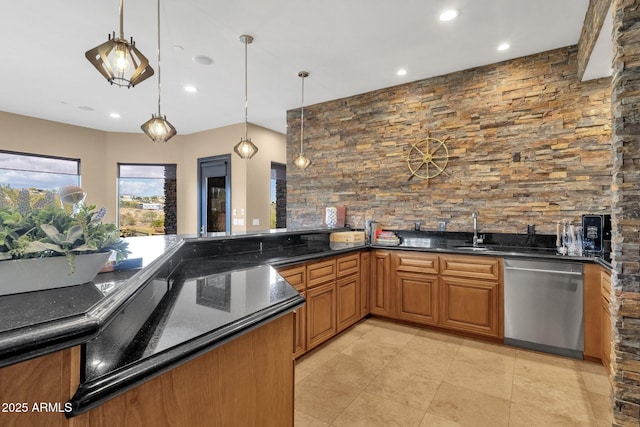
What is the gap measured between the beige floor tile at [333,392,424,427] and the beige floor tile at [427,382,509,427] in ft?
0.50

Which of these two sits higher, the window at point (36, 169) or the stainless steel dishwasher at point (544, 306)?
the window at point (36, 169)

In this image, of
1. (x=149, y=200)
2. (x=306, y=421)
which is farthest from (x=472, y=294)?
(x=149, y=200)

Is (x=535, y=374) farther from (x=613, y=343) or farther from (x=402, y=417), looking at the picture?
(x=402, y=417)

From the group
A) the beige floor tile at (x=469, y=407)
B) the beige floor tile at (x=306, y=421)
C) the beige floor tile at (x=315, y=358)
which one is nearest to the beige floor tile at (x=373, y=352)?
the beige floor tile at (x=315, y=358)

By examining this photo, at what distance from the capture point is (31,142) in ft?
17.4

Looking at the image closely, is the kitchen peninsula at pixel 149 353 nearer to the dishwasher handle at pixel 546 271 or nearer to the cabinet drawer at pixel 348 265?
the cabinet drawer at pixel 348 265

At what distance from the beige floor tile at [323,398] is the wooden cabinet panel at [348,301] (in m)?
0.83

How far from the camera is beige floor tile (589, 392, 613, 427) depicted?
1873 mm

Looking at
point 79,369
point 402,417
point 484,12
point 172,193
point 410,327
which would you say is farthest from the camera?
point 172,193

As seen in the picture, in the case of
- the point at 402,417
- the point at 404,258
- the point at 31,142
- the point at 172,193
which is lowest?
the point at 402,417

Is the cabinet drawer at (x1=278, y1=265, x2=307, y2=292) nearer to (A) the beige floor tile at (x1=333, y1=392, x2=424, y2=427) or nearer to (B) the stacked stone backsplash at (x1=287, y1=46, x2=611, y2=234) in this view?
(A) the beige floor tile at (x1=333, y1=392, x2=424, y2=427)

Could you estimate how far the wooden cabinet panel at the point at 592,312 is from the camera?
256 cm

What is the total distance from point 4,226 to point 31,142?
6347mm

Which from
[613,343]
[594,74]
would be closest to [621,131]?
[613,343]
